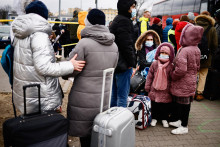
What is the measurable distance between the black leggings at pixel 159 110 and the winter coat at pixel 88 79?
2.03 metres

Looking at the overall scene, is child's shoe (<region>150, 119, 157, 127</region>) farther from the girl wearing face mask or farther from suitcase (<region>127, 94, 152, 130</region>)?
suitcase (<region>127, 94, 152, 130</region>)

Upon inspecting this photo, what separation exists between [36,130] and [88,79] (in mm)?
730

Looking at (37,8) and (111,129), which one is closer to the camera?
(111,129)

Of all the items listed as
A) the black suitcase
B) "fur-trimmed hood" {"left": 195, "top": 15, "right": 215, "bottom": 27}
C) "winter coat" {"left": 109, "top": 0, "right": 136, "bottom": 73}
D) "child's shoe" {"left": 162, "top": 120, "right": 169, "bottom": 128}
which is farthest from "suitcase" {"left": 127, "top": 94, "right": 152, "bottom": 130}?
"fur-trimmed hood" {"left": 195, "top": 15, "right": 215, "bottom": 27}

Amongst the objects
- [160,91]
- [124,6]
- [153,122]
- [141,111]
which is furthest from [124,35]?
[153,122]

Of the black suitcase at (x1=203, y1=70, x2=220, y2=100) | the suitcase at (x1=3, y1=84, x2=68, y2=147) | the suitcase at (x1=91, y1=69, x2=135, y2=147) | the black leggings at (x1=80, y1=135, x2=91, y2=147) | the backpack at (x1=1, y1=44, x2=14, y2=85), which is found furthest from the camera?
the black suitcase at (x1=203, y1=70, x2=220, y2=100)

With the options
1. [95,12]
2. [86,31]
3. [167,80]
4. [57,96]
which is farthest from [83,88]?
[167,80]

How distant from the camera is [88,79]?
228 cm

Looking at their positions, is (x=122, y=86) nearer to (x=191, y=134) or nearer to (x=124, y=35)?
(x=124, y=35)

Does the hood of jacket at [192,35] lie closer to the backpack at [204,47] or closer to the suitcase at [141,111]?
the suitcase at [141,111]

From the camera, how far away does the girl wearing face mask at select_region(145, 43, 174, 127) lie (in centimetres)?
379

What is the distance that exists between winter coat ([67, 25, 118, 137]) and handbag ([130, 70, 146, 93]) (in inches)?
84.8

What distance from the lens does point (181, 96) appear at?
365cm

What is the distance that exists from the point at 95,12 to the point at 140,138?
7.55ft
